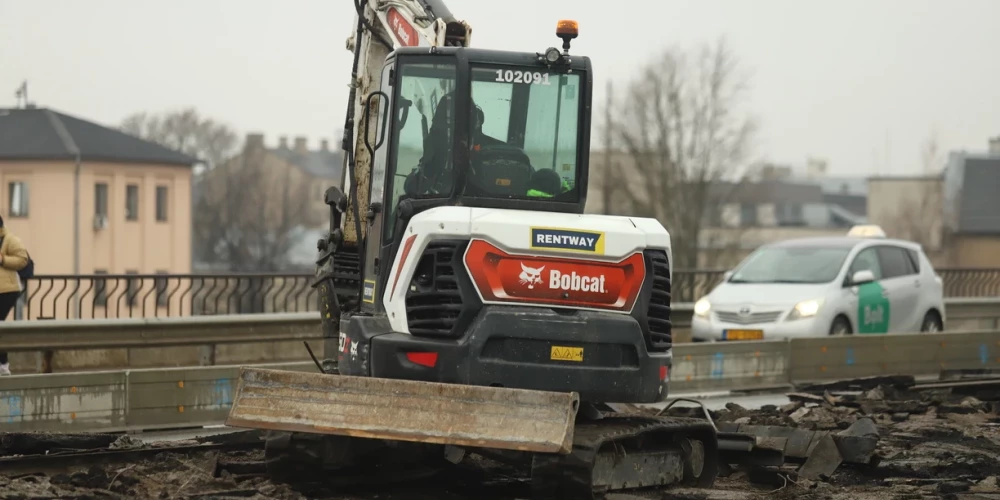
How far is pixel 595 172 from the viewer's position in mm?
70188

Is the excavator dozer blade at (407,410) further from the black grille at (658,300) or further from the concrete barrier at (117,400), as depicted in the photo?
the concrete barrier at (117,400)

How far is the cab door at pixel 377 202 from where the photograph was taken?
944 centimetres

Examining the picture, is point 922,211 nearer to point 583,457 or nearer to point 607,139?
point 607,139

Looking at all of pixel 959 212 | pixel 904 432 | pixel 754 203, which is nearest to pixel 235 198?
pixel 754 203

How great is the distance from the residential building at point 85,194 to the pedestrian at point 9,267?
39.7m

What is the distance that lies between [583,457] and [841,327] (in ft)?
36.0

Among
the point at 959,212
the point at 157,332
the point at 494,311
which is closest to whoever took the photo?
the point at 494,311

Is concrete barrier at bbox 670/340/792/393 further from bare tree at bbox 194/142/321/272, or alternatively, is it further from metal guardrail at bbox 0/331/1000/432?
bare tree at bbox 194/142/321/272

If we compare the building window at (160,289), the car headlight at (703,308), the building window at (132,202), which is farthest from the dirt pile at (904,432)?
the building window at (132,202)

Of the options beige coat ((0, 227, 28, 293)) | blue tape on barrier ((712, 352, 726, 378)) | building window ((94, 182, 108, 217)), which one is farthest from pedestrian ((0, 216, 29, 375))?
building window ((94, 182, 108, 217))

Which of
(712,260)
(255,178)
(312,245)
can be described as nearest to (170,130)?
(255,178)

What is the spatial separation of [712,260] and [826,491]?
5634 cm

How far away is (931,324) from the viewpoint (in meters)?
20.5

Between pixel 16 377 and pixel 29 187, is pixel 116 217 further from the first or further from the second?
pixel 16 377
